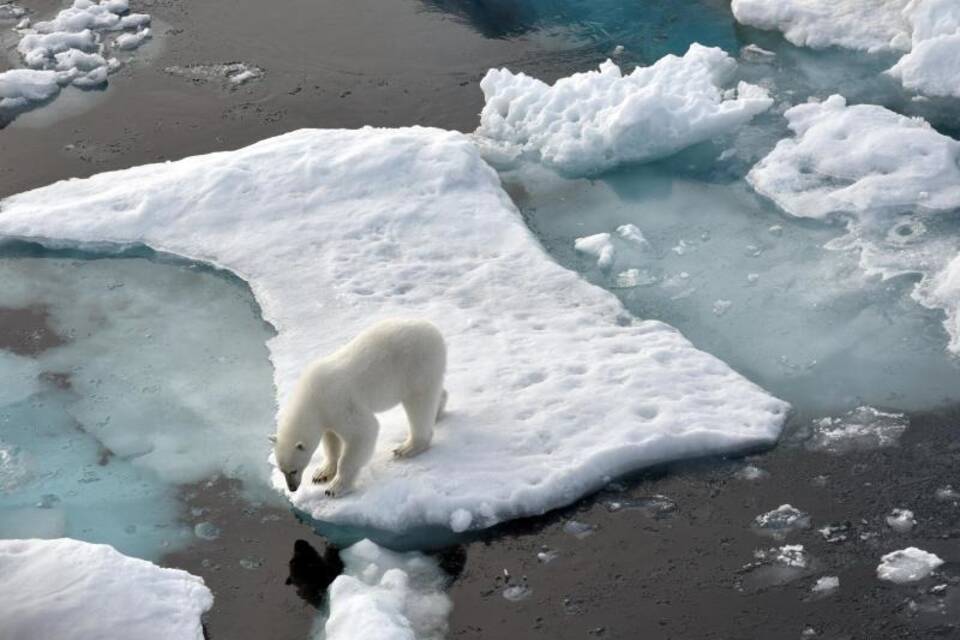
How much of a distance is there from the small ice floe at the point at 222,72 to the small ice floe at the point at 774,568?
7.86 m

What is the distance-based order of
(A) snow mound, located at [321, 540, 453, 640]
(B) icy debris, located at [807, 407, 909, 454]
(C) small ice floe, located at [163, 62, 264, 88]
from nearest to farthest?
1. (A) snow mound, located at [321, 540, 453, 640]
2. (B) icy debris, located at [807, 407, 909, 454]
3. (C) small ice floe, located at [163, 62, 264, 88]

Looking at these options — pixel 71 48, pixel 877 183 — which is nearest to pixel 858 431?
pixel 877 183

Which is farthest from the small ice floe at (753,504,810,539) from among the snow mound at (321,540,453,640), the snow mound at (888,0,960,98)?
the snow mound at (888,0,960,98)

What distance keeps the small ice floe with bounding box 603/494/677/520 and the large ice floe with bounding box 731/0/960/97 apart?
6173 mm

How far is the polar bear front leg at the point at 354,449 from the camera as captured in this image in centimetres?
692

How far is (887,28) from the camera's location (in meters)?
12.6

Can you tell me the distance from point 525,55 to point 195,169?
3.88 meters

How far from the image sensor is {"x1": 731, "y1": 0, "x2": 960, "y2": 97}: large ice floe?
1162cm

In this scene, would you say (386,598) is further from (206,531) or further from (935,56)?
(935,56)

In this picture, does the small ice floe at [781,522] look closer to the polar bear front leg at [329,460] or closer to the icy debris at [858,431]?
the icy debris at [858,431]

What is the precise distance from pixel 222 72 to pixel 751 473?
767 centimetres

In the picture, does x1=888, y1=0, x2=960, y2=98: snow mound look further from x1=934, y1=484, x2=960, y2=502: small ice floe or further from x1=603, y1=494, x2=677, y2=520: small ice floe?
x1=603, y1=494, x2=677, y2=520: small ice floe

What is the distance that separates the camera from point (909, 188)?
32.6ft

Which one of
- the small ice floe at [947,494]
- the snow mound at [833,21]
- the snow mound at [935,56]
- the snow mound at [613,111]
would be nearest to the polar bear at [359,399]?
the small ice floe at [947,494]
